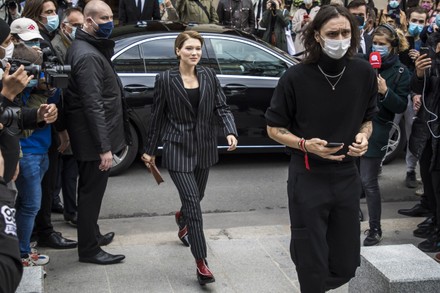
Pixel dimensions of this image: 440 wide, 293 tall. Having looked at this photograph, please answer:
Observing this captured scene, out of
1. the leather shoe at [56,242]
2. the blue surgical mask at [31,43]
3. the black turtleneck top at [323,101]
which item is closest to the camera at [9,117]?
the black turtleneck top at [323,101]

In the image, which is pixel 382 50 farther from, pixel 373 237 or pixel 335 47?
pixel 335 47

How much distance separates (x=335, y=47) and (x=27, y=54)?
90.7 inches

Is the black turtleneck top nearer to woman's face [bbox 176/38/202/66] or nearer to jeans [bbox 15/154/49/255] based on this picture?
woman's face [bbox 176/38/202/66]

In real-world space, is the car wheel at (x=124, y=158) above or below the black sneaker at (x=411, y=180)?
above

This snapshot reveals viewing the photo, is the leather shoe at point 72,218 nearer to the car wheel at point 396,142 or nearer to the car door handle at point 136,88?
the car door handle at point 136,88

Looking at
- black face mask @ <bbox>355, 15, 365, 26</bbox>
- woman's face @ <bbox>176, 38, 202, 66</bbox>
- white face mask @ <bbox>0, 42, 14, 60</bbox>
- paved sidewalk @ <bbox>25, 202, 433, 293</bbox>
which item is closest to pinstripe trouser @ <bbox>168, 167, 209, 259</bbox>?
paved sidewalk @ <bbox>25, 202, 433, 293</bbox>

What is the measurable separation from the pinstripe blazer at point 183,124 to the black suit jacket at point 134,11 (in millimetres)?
6418

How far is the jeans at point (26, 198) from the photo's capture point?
5.02 meters

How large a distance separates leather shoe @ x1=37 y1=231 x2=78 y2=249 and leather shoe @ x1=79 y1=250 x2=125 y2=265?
0.34m

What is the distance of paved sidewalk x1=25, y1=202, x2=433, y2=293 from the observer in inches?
199

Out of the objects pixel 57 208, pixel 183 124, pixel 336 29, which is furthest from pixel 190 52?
pixel 57 208

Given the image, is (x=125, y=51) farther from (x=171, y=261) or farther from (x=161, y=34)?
(x=171, y=261)

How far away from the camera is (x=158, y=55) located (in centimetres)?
813

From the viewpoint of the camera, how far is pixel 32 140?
5.17m
